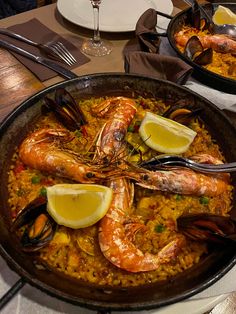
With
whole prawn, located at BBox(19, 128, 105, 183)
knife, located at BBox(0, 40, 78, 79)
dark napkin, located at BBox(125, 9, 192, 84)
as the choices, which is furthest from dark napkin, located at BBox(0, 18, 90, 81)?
whole prawn, located at BBox(19, 128, 105, 183)

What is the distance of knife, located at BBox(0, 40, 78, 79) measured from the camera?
2.27 metres

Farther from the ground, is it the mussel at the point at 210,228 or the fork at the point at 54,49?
the fork at the point at 54,49

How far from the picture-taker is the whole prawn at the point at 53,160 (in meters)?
1.55

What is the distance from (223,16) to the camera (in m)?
2.78

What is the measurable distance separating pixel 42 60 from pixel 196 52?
104cm

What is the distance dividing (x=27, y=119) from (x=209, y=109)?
2.96 ft

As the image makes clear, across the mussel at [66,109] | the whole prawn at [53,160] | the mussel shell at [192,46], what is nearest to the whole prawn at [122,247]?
the whole prawn at [53,160]

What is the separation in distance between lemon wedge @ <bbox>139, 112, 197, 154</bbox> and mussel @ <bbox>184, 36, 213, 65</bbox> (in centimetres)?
81

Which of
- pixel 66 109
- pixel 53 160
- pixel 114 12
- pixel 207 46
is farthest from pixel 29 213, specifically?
pixel 114 12

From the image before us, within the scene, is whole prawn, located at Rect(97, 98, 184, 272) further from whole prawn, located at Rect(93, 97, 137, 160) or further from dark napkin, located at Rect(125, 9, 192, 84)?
dark napkin, located at Rect(125, 9, 192, 84)

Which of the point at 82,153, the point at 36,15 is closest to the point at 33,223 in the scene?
the point at 82,153

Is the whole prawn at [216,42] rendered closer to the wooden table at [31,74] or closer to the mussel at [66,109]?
the wooden table at [31,74]

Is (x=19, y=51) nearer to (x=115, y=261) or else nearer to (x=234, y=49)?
(x=234, y=49)

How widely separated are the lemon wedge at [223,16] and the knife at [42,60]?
50.7 inches
